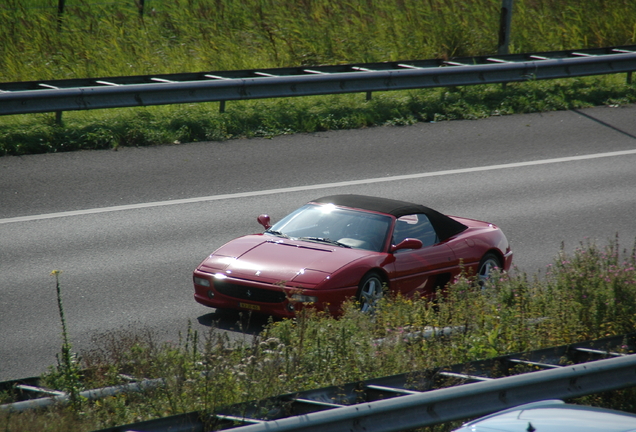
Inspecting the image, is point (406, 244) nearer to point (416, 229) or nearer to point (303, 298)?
point (416, 229)

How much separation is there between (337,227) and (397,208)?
0.76 m

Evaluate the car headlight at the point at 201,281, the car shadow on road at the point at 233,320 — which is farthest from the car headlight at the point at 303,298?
the car headlight at the point at 201,281

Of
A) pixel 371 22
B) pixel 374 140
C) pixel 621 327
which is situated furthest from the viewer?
pixel 371 22

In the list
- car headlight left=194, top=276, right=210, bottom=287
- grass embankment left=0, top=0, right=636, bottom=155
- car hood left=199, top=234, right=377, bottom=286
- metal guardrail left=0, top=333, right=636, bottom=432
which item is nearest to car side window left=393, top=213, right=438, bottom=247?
car hood left=199, top=234, right=377, bottom=286

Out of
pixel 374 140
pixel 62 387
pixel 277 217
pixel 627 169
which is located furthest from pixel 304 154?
pixel 62 387

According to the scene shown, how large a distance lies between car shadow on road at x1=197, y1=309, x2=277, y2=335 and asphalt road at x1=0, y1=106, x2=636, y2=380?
40mm

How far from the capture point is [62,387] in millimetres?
5949

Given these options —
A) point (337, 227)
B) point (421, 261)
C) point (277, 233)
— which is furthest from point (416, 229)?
point (277, 233)

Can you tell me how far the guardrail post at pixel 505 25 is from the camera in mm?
20281

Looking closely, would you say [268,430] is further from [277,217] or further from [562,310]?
[277,217]

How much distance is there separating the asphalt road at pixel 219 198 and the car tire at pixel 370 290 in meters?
1.39

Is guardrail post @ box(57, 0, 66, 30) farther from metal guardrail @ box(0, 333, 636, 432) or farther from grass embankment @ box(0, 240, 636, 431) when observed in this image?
metal guardrail @ box(0, 333, 636, 432)

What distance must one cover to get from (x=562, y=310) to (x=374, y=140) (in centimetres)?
866

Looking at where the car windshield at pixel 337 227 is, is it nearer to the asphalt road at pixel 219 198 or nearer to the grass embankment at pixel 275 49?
the asphalt road at pixel 219 198
